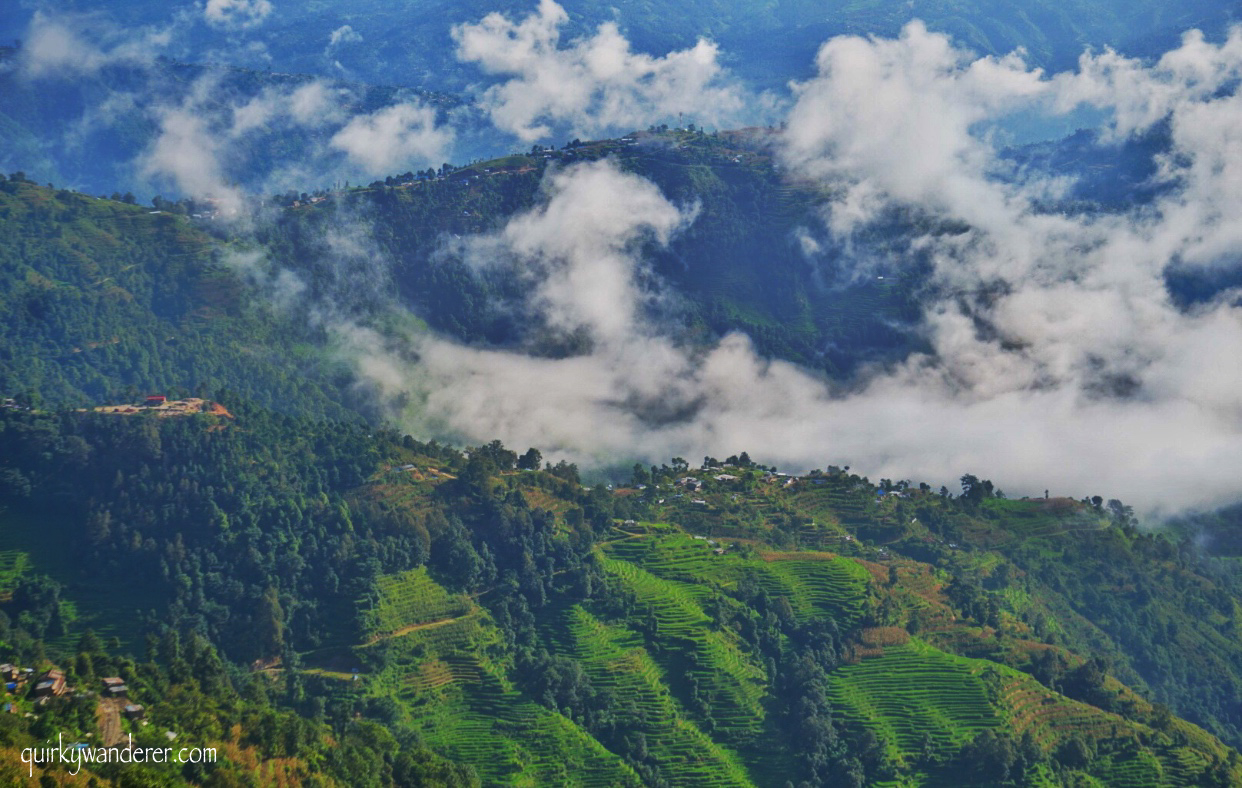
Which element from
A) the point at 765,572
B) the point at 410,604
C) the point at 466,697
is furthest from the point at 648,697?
the point at 765,572

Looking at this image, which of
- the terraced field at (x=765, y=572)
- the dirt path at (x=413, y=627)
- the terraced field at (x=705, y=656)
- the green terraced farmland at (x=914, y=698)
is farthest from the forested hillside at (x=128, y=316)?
the green terraced farmland at (x=914, y=698)

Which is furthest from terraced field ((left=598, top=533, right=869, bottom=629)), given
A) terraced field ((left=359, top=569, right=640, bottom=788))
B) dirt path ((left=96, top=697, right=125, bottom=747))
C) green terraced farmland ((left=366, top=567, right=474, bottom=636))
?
dirt path ((left=96, top=697, right=125, bottom=747))

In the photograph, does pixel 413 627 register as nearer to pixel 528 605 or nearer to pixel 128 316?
pixel 528 605

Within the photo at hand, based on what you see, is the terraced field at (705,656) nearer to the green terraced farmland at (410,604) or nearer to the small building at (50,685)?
the green terraced farmland at (410,604)

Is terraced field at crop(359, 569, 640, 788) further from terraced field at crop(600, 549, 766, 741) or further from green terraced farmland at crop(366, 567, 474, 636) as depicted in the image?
terraced field at crop(600, 549, 766, 741)

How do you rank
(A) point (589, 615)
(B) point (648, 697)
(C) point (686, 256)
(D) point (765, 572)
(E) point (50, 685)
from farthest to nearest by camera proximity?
(C) point (686, 256), (D) point (765, 572), (A) point (589, 615), (B) point (648, 697), (E) point (50, 685)

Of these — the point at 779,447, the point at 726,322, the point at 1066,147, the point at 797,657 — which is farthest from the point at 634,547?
the point at 1066,147

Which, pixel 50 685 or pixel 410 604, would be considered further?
pixel 410 604

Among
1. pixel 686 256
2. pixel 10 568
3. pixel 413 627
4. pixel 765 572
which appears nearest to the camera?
pixel 10 568

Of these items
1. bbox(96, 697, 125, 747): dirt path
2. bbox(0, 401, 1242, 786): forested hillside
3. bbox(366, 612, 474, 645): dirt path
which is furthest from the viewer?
bbox(366, 612, 474, 645): dirt path
